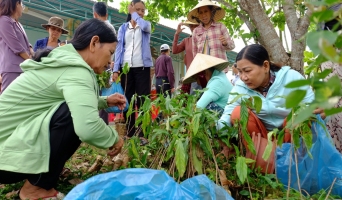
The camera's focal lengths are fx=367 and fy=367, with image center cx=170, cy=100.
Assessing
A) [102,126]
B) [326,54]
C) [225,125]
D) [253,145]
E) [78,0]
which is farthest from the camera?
[78,0]

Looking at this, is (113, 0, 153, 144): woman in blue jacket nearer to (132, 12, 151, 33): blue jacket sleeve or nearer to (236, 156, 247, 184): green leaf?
(132, 12, 151, 33): blue jacket sleeve

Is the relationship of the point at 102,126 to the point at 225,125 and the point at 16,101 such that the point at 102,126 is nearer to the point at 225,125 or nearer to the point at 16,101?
the point at 16,101

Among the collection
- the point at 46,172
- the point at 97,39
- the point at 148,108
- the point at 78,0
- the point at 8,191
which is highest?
the point at 78,0

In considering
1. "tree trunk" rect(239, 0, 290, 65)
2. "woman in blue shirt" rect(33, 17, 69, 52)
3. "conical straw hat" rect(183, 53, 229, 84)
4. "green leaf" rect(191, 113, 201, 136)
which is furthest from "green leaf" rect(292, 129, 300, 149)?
"woman in blue shirt" rect(33, 17, 69, 52)

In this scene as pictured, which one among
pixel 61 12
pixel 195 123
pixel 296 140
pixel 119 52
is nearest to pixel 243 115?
pixel 195 123

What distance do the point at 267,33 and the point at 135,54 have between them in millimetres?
1353

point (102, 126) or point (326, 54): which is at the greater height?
point (326, 54)

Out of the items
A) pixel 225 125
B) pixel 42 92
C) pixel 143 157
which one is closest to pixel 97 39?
pixel 42 92

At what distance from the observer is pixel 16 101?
6.21ft

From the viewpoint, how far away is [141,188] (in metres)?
1.43

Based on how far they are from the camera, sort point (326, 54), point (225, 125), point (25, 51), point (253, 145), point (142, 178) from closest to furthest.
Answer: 1. point (326, 54)
2. point (142, 178)
3. point (253, 145)
4. point (225, 125)
5. point (25, 51)

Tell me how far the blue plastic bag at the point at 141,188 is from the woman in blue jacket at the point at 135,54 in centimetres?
229

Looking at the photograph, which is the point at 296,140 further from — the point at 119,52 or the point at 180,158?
the point at 119,52

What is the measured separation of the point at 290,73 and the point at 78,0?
27.6 ft
